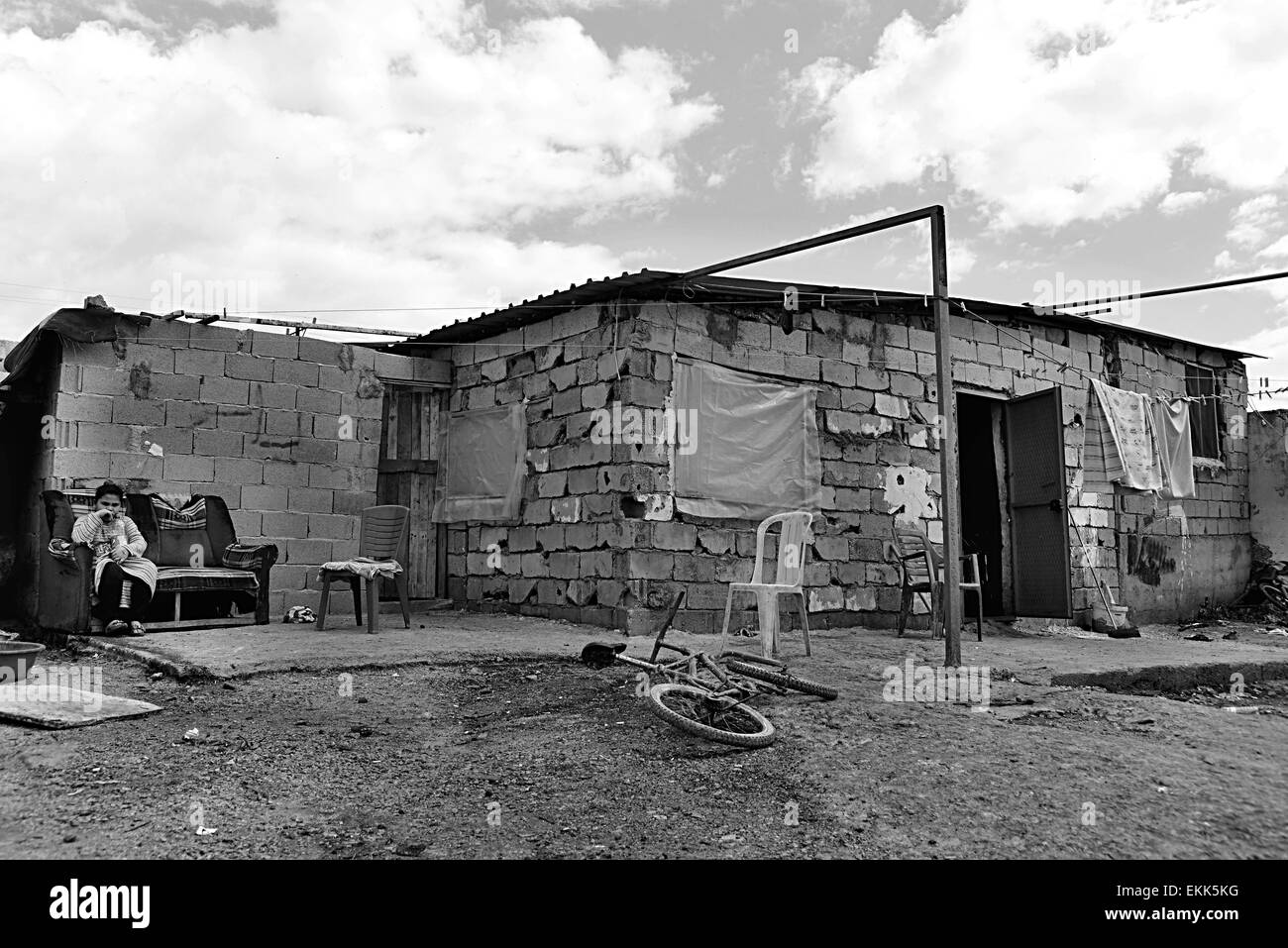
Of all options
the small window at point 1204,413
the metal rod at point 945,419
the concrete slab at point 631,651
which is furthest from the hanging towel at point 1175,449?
the metal rod at point 945,419

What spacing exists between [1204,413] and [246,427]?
1038cm

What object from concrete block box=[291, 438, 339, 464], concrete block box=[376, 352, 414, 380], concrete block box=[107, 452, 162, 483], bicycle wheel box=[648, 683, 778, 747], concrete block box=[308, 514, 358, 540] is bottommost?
bicycle wheel box=[648, 683, 778, 747]

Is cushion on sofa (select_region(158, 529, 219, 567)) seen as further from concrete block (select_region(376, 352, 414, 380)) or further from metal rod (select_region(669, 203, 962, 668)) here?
metal rod (select_region(669, 203, 962, 668))

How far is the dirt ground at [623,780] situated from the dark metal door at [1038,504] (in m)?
3.85

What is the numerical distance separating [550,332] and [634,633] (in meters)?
2.86

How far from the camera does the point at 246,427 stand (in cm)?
841

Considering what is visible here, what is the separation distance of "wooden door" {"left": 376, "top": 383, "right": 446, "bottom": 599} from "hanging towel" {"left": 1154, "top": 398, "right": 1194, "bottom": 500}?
7.60 metres

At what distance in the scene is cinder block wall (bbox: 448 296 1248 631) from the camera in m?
7.44

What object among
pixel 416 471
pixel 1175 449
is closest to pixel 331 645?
pixel 416 471

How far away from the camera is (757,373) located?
793 centimetres

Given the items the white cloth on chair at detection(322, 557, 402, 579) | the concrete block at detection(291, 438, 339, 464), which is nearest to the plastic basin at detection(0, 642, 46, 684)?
the white cloth on chair at detection(322, 557, 402, 579)

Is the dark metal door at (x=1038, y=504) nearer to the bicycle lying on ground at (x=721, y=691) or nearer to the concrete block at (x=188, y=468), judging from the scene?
the bicycle lying on ground at (x=721, y=691)
